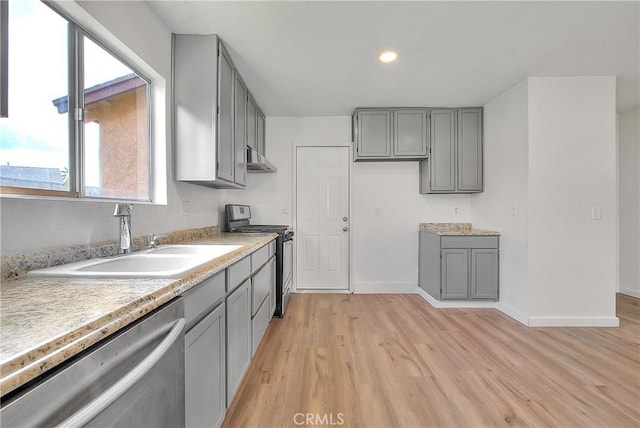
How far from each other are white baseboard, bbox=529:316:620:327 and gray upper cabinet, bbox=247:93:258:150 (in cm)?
337

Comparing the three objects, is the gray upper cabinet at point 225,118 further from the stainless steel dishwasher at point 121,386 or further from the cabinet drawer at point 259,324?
the stainless steel dishwasher at point 121,386

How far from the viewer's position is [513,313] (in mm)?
2811

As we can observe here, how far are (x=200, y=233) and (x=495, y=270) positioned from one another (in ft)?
A: 10.5

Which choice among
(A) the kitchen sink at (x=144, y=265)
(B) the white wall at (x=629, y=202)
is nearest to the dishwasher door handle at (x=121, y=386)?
(A) the kitchen sink at (x=144, y=265)

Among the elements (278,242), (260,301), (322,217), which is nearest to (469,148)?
(322,217)

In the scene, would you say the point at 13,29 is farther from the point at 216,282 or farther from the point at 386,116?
the point at 386,116

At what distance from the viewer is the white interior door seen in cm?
370

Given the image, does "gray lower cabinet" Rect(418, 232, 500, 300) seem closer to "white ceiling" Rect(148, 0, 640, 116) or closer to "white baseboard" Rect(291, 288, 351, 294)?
"white baseboard" Rect(291, 288, 351, 294)

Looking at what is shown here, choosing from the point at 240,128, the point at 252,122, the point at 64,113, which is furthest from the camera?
the point at 252,122

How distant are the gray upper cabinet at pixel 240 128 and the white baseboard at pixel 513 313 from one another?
3.11 meters

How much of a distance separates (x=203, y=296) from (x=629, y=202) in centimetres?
498

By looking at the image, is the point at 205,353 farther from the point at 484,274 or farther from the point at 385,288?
the point at 484,274

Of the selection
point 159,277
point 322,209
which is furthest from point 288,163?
point 159,277

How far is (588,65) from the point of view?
2.39 meters
